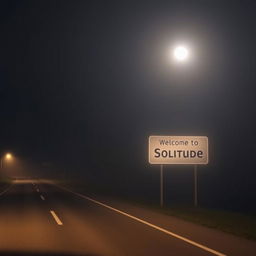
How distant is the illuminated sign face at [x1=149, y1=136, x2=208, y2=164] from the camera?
2319cm

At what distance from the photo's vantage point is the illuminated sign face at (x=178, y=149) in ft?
76.1

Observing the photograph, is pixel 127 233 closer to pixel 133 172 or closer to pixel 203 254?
pixel 203 254

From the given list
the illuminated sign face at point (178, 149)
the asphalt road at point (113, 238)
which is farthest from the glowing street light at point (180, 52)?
the asphalt road at point (113, 238)

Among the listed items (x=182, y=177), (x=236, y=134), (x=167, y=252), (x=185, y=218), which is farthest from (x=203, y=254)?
(x=236, y=134)

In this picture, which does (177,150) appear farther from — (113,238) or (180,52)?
(113,238)

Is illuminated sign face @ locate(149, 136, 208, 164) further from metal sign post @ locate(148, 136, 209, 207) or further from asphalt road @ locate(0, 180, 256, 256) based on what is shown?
asphalt road @ locate(0, 180, 256, 256)

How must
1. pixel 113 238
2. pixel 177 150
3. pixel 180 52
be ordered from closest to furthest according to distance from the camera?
pixel 113 238
pixel 180 52
pixel 177 150

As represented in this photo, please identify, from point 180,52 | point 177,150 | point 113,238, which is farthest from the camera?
point 177,150

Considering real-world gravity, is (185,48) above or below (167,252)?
above

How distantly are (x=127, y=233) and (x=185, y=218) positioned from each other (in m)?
4.97

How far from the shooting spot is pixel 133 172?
54500 millimetres

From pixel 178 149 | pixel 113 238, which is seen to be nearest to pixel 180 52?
pixel 178 149

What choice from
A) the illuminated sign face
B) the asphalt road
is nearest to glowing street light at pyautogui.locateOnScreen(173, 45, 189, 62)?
the illuminated sign face

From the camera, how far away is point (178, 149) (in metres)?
23.4
